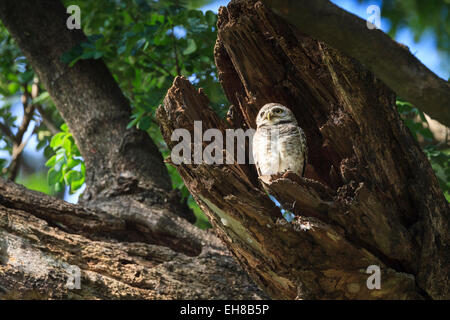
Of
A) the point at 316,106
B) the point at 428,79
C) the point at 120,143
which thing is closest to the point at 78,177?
the point at 120,143

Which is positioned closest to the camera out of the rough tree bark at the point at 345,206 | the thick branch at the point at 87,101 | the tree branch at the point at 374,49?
the tree branch at the point at 374,49

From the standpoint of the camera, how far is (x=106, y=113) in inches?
220

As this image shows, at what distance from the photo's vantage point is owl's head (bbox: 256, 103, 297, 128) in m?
3.82

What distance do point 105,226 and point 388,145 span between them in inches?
101

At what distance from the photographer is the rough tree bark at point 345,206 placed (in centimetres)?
311

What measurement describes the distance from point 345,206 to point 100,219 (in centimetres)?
233

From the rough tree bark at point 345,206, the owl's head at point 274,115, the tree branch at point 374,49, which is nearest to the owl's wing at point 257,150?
the owl's head at point 274,115

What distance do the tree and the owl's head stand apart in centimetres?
12

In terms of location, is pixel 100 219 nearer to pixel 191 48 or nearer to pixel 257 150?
pixel 257 150

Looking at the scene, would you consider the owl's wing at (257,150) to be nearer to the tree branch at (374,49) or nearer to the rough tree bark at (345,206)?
the rough tree bark at (345,206)

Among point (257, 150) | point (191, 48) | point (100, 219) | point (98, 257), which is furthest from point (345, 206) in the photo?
point (191, 48)

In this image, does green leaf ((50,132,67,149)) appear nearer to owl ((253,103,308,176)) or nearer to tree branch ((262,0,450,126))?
owl ((253,103,308,176))

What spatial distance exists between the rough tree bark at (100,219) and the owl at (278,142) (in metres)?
0.99

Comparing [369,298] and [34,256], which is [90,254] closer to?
[34,256]
